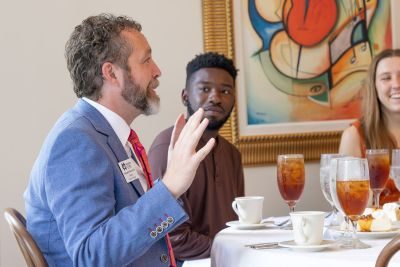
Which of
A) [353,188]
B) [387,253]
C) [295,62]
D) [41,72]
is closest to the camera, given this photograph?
[387,253]

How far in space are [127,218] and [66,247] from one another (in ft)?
0.55

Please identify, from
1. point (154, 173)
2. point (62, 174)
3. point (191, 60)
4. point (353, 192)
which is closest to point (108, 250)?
point (62, 174)

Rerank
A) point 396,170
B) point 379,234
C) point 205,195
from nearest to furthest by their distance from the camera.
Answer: point 379,234 < point 396,170 < point 205,195

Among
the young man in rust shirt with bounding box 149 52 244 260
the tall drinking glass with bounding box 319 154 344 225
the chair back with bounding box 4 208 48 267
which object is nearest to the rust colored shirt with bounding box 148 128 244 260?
the young man in rust shirt with bounding box 149 52 244 260

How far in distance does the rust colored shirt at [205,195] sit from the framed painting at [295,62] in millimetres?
495

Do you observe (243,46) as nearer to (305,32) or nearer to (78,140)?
(305,32)

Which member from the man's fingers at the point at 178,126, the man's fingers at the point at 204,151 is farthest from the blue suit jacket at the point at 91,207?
the man's fingers at the point at 178,126

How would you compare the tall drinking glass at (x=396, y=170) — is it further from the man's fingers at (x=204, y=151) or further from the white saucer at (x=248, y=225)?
the man's fingers at (x=204, y=151)

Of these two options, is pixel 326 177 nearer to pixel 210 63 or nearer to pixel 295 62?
pixel 210 63

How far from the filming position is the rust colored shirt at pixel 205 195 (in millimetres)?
2682

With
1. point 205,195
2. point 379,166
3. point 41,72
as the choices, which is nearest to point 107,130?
point 379,166

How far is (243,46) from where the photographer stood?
3.62m

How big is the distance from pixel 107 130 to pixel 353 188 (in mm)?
655

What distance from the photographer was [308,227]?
1755 mm
